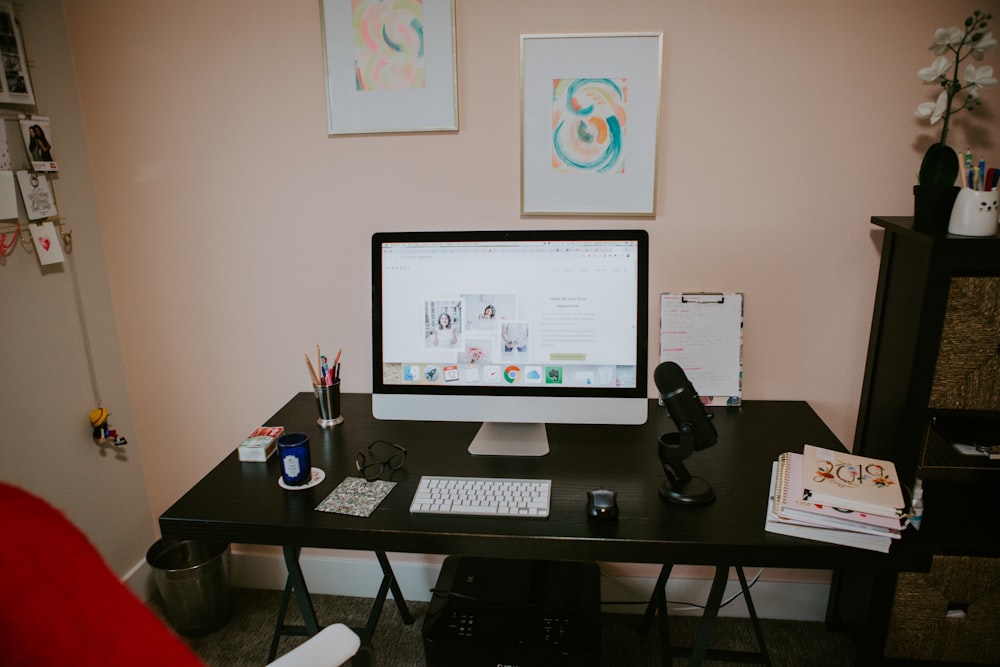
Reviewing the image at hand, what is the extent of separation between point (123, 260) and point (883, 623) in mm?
2511

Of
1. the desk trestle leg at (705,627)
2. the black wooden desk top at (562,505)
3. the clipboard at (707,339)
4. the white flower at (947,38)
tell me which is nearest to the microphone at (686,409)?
the black wooden desk top at (562,505)

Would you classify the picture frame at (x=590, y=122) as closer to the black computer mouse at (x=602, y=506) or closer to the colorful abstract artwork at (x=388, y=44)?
the colorful abstract artwork at (x=388, y=44)

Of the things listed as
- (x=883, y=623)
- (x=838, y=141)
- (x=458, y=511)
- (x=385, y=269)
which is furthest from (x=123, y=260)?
(x=883, y=623)

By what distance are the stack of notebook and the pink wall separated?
1.88 feet

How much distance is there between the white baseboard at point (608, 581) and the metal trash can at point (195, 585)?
6.5 inches

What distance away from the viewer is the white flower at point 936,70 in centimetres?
Result: 155

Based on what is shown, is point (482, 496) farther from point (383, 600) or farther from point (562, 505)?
point (383, 600)

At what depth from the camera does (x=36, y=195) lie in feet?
6.07

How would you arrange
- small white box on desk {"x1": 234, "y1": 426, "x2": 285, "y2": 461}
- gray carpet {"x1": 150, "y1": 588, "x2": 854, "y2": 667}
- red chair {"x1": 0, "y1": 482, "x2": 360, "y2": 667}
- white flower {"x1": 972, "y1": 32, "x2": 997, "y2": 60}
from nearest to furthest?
1. red chair {"x1": 0, "y1": 482, "x2": 360, "y2": 667}
2. white flower {"x1": 972, "y1": 32, "x2": 997, "y2": 60}
3. small white box on desk {"x1": 234, "y1": 426, "x2": 285, "y2": 461}
4. gray carpet {"x1": 150, "y1": 588, "x2": 854, "y2": 667}

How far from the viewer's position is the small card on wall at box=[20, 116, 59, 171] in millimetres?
1812

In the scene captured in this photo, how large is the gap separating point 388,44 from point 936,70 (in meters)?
1.39

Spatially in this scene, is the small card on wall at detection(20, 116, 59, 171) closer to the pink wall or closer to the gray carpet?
the pink wall

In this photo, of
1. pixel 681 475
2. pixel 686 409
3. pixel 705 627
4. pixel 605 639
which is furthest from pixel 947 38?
pixel 605 639

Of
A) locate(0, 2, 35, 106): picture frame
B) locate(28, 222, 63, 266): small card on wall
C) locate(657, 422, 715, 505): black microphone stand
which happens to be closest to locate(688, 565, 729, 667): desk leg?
locate(657, 422, 715, 505): black microphone stand
